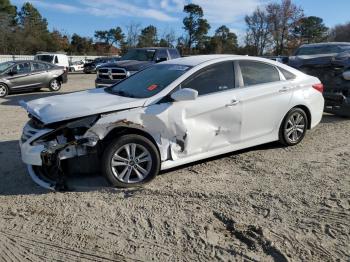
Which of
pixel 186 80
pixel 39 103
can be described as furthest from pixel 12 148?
pixel 186 80

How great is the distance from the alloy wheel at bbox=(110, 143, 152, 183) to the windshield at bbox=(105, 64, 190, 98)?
77 centimetres

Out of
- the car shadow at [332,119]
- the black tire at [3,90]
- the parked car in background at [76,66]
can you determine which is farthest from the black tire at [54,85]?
the parked car in background at [76,66]

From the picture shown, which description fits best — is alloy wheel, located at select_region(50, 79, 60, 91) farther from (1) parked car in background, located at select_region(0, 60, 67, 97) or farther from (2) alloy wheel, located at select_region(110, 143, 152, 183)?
(2) alloy wheel, located at select_region(110, 143, 152, 183)

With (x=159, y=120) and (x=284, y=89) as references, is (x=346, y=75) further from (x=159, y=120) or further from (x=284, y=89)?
(x=159, y=120)

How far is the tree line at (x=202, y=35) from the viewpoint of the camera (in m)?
63.0

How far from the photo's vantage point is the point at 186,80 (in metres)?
5.43

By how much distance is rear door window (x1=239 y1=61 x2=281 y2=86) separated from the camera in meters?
6.06

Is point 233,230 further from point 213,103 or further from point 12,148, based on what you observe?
point 12,148

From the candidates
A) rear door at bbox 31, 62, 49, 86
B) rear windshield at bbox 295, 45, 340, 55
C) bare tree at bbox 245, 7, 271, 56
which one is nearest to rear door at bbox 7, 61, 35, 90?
rear door at bbox 31, 62, 49, 86

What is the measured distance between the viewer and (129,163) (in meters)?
4.93

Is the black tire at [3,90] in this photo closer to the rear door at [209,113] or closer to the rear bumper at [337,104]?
the rear bumper at [337,104]

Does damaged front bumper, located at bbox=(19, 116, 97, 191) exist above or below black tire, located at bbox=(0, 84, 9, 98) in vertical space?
above

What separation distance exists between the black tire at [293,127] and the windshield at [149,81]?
197 cm

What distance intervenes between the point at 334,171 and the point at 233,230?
234 centimetres
